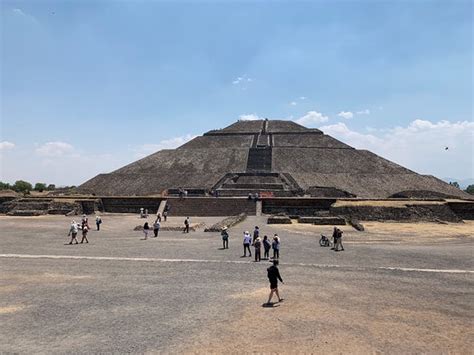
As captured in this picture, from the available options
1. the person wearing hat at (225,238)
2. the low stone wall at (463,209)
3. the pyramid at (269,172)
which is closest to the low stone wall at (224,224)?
the person wearing hat at (225,238)

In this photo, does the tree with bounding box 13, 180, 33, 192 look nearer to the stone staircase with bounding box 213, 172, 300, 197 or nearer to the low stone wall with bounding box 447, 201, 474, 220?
the stone staircase with bounding box 213, 172, 300, 197

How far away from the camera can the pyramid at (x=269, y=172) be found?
49878 mm

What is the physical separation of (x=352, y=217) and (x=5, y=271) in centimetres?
2507

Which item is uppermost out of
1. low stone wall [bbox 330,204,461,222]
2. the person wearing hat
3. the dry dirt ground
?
low stone wall [bbox 330,204,461,222]

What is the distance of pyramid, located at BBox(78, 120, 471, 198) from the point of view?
164 ft

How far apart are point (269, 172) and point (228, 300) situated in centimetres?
4583

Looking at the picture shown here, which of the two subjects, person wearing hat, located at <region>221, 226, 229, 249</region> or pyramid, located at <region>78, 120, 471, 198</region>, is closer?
person wearing hat, located at <region>221, 226, 229, 249</region>

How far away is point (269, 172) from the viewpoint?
5600 centimetres

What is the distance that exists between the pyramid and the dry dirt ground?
29136 millimetres

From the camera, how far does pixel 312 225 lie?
93.9ft

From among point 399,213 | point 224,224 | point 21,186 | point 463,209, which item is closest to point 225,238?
point 224,224

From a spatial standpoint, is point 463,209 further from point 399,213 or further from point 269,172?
point 269,172

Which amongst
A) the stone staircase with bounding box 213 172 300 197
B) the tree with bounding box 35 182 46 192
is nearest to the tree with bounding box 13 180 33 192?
the tree with bounding box 35 182 46 192

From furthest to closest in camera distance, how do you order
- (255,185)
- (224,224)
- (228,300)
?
(255,185) → (224,224) → (228,300)
